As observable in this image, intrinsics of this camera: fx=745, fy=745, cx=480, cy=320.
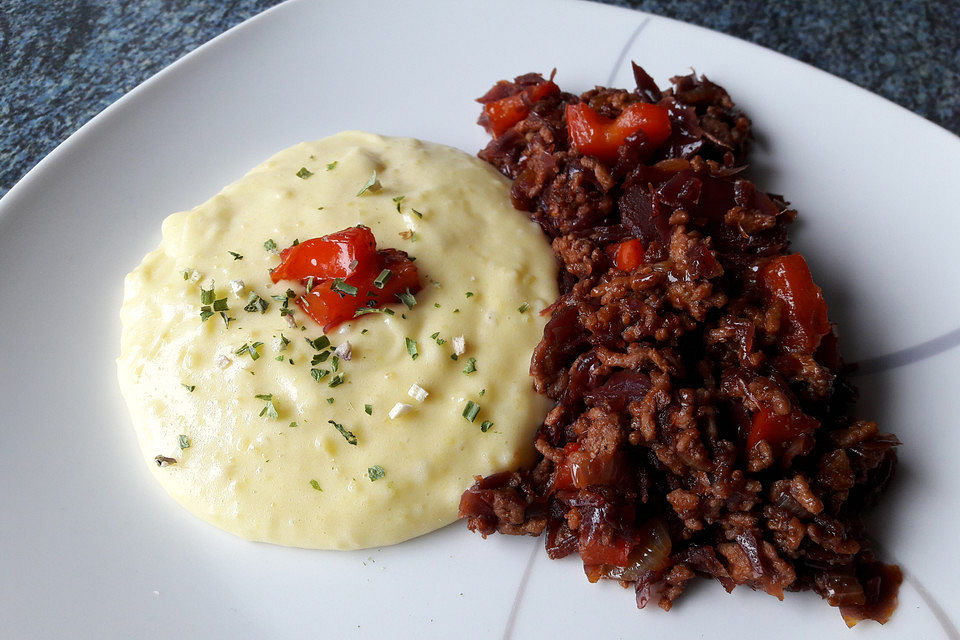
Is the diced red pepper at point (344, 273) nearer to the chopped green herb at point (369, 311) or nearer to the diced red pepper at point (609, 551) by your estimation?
the chopped green herb at point (369, 311)

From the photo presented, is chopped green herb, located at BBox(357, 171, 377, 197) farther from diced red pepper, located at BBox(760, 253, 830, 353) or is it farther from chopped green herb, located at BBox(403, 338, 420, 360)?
diced red pepper, located at BBox(760, 253, 830, 353)

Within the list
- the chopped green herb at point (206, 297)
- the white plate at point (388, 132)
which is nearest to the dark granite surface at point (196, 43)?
the white plate at point (388, 132)

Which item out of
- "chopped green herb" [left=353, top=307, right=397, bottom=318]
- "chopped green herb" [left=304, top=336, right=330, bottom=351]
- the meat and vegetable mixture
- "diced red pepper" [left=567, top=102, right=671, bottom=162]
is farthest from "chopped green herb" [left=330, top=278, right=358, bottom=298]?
"diced red pepper" [left=567, top=102, right=671, bottom=162]

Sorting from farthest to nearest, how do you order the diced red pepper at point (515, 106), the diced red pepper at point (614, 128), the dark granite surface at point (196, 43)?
1. the dark granite surface at point (196, 43)
2. the diced red pepper at point (515, 106)
3. the diced red pepper at point (614, 128)

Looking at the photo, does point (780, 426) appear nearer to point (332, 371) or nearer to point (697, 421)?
point (697, 421)

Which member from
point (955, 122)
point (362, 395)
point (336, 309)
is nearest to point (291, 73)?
point (336, 309)

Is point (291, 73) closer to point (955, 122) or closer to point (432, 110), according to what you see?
point (432, 110)

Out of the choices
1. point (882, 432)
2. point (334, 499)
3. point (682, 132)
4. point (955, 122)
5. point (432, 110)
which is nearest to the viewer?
point (334, 499)

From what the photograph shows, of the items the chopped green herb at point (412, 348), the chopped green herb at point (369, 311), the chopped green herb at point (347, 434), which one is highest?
the chopped green herb at point (369, 311)
